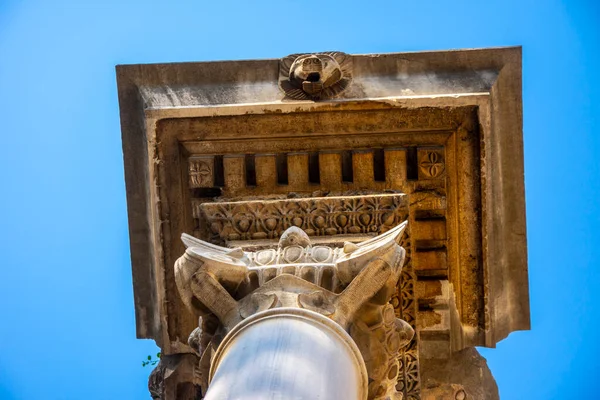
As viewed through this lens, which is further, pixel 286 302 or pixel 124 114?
pixel 124 114

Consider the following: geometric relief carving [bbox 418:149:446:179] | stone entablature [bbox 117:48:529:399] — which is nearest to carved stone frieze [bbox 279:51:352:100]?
stone entablature [bbox 117:48:529:399]

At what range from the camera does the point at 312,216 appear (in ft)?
28.8

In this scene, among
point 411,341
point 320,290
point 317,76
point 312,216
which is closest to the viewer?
point 320,290

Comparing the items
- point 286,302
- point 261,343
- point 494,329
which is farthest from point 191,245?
point 494,329

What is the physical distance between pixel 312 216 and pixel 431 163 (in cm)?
137

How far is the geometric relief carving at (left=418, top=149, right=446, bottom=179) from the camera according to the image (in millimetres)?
9164

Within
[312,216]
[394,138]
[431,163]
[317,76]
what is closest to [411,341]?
Answer: [312,216]

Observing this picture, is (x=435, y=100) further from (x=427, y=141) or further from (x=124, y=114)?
(x=124, y=114)

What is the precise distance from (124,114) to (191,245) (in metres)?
2.71

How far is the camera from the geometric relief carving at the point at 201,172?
9195 millimetres

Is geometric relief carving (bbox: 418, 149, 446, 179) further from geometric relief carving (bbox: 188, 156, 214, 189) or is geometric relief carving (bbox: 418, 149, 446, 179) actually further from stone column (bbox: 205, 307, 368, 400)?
stone column (bbox: 205, 307, 368, 400)

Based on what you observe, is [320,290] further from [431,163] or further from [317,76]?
[317,76]

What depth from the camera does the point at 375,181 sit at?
920cm

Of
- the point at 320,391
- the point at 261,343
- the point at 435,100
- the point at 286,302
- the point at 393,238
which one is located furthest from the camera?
the point at 435,100
